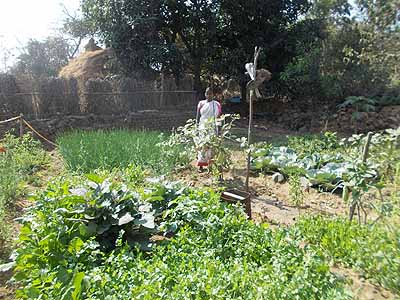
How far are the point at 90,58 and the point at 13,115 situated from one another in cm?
512

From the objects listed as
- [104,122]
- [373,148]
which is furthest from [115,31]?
[373,148]

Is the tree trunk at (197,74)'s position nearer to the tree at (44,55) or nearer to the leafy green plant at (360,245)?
the tree at (44,55)

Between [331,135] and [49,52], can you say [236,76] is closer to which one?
[331,135]

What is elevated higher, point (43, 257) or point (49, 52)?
point (49, 52)

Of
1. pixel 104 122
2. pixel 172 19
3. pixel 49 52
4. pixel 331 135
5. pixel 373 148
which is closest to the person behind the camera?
pixel 373 148

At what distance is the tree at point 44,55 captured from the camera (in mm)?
21438

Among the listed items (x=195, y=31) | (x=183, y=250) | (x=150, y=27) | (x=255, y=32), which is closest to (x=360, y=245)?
(x=183, y=250)

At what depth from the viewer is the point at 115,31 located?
11672 mm

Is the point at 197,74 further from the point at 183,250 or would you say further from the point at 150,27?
the point at 183,250

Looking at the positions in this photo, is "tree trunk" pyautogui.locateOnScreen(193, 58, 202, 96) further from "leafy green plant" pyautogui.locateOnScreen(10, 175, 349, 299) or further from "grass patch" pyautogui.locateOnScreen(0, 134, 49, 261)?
"leafy green plant" pyautogui.locateOnScreen(10, 175, 349, 299)

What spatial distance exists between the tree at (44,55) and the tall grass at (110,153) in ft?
53.8

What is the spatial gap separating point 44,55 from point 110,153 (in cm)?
2099

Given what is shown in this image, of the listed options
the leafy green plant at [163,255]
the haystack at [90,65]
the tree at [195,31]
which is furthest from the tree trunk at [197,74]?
the leafy green plant at [163,255]

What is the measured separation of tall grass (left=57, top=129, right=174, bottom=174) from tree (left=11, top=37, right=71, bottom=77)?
16.4m
